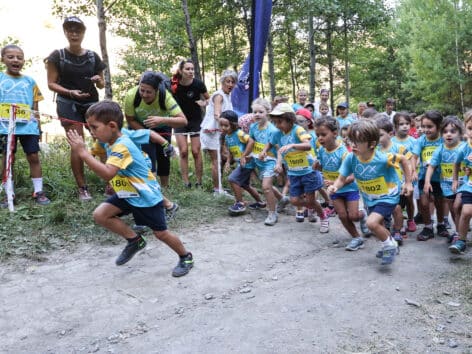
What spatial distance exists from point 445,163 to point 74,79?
5.05m

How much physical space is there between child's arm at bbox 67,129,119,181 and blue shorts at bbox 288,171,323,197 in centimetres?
288

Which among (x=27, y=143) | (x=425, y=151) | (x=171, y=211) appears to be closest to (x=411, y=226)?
(x=425, y=151)

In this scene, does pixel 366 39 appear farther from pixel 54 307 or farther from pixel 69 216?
pixel 54 307

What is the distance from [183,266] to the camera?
4125 millimetres

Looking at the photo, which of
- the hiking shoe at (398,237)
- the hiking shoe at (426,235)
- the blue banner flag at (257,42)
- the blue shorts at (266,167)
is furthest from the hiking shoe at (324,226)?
the blue banner flag at (257,42)

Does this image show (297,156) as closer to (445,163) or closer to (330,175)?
(330,175)

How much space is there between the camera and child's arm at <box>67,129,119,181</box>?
3396 millimetres

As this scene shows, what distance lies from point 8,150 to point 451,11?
2339cm

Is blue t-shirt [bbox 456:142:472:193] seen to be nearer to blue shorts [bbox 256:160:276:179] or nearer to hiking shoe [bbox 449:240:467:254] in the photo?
hiking shoe [bbox 449:240:467:254]

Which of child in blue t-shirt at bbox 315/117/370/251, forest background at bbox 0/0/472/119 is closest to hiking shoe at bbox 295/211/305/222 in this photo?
child in blue t-shirt at bbox 315/117/370/251

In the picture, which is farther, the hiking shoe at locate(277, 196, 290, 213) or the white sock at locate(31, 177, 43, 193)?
the hiking shoe at locate(277, 196, 290, 213)

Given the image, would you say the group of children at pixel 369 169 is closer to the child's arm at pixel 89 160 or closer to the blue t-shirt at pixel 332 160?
the blue t-shirt at pixel 332 160

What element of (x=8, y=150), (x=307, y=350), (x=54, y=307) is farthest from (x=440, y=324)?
(x=8, y=150)

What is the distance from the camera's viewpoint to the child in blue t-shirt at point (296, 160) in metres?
5.59
